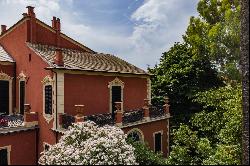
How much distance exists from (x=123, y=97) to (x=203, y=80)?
9504 mm

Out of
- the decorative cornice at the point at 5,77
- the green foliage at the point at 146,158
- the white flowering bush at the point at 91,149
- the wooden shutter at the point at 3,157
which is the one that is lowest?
the wooden shutter at the point at 3,157

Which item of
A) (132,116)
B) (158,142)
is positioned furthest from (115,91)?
(158,142)

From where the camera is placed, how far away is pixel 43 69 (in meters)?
18.5

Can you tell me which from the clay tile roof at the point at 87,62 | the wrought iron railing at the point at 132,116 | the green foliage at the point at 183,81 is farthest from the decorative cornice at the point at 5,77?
the green foliage at the point at 183,81

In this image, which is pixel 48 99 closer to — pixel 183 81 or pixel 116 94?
pixel 116 94

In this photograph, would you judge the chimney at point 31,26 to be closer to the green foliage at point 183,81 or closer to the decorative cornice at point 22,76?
the decorative cornice at point 22,76

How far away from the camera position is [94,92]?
19312 millimetres

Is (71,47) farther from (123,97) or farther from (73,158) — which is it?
(73,158)

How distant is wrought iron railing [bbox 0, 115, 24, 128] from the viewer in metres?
17.4

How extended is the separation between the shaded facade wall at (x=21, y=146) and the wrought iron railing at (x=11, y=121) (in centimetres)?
65

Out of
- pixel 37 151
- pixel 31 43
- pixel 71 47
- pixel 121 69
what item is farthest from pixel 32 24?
pixel 37 151

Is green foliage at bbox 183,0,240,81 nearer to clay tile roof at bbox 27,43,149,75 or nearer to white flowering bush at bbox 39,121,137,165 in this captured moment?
clay tile roof at bbox 27,43,149,75

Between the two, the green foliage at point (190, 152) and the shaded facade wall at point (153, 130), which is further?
the shaded facade wall at point (153, 130)

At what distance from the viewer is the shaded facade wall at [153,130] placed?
65.7ft
